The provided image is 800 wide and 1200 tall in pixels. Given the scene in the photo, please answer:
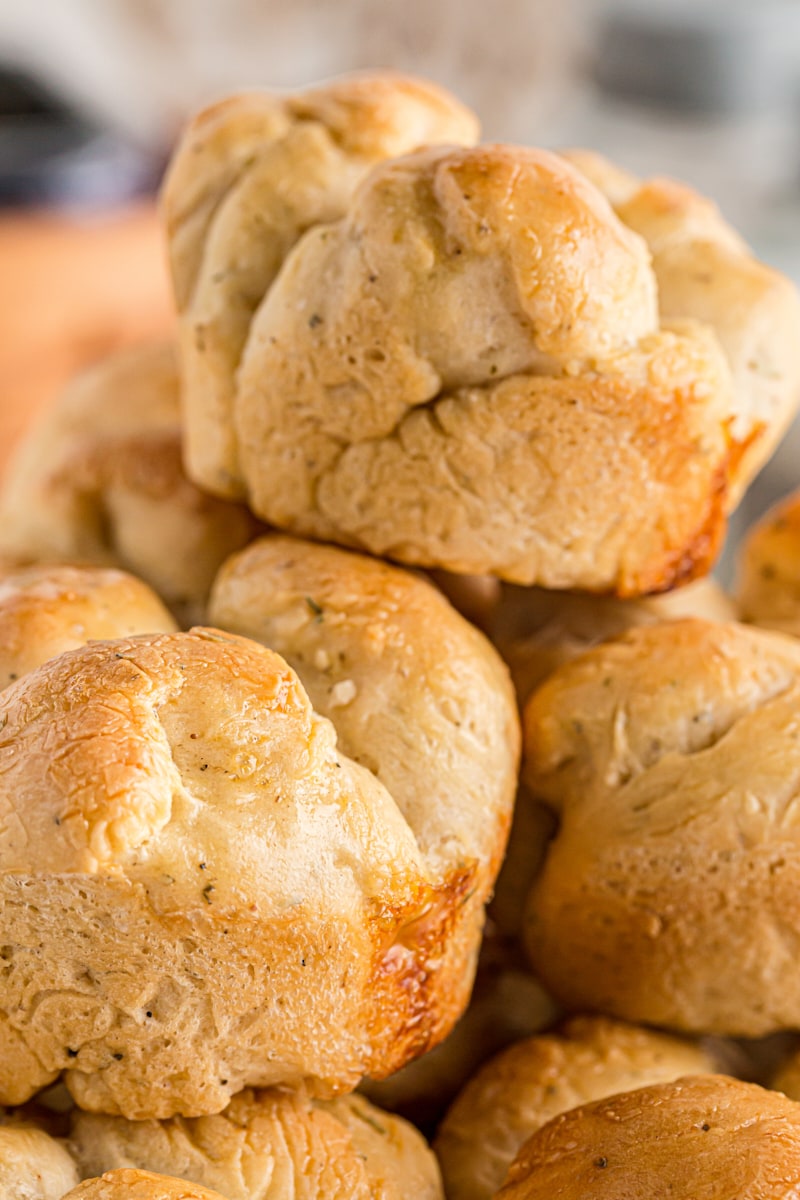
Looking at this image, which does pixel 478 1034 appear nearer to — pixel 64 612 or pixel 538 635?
pixel 538 635

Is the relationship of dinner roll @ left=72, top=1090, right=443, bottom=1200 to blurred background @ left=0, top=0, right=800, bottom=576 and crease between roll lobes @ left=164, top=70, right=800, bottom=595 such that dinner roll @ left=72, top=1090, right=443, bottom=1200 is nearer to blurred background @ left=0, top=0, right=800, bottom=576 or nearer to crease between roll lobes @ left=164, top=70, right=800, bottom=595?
crease between roll lobes @ left=164, top=70, right=800, bottom=595

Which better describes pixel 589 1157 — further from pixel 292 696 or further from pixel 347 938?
pixel 292 696

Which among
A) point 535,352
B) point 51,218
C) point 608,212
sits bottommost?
point 51,218

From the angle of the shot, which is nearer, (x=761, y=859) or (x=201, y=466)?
(x=761, y=859)

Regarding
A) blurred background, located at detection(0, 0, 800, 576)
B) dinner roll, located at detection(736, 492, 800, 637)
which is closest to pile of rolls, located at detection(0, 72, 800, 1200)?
dinner roll, located at detection(736, 492, 800, 637)

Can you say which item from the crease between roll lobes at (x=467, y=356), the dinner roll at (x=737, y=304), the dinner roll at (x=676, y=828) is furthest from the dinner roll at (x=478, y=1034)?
the dinner roll at (x=737, y=304)

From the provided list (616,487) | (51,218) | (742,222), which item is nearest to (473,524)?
(616,487)
